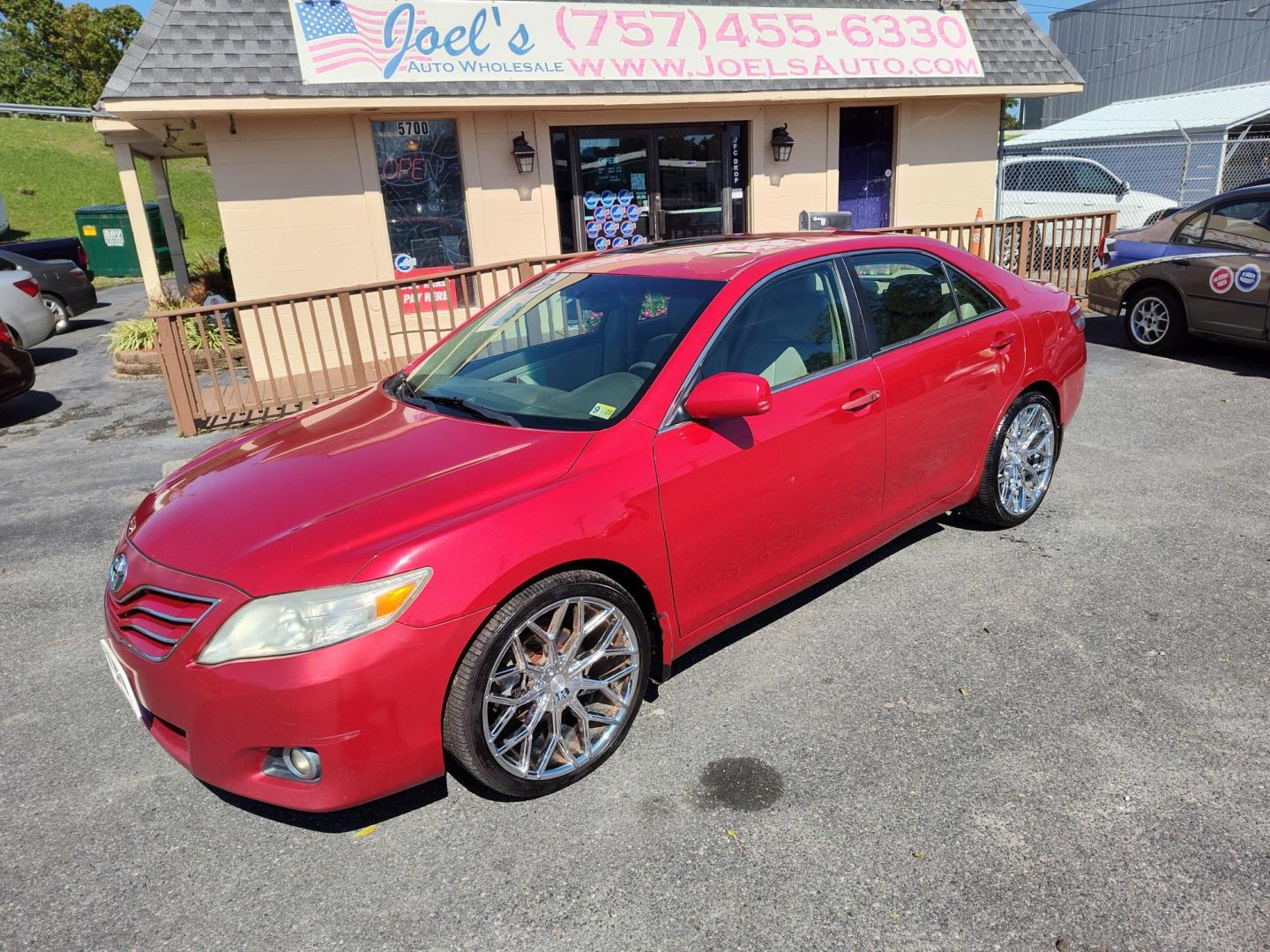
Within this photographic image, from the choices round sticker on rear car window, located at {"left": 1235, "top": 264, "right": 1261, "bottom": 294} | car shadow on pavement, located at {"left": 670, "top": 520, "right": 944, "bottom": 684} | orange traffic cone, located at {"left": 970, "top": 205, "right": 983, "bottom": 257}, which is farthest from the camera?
orange traffic cone, located at {"left": 970, "top": 205, "right": 983, "bottom": 257}

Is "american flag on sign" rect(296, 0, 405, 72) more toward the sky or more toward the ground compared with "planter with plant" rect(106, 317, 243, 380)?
more toward the sky

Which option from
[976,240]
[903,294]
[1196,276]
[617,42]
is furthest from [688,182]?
[903,294]

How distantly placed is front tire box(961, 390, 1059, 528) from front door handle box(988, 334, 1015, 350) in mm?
308

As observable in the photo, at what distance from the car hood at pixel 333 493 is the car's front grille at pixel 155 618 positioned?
10 cm

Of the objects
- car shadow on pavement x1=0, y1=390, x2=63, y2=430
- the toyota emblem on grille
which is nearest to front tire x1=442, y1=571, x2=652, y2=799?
the toyota emblem on grille

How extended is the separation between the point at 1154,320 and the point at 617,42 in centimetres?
651

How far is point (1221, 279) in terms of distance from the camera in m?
7.87

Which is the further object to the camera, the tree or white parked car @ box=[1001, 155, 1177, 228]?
the tree

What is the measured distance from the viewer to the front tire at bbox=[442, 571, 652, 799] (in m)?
2.71

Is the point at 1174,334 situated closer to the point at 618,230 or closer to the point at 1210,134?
the point at 618,230

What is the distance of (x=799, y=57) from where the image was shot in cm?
1098

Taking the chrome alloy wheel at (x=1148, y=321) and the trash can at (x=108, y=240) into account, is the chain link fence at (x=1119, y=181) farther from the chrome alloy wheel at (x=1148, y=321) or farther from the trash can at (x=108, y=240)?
the trash can at (x=108, y=240)

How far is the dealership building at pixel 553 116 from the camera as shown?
357 inches

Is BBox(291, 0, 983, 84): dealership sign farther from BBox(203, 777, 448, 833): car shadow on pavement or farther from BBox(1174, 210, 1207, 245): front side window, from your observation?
BBox(203, 777, 448, 833): car shadow on pavement
